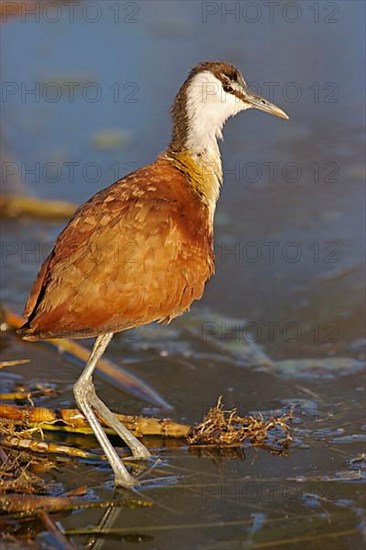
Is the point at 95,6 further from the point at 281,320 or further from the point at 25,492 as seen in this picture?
the point at 25,492

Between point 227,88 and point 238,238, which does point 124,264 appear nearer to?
point 227,88

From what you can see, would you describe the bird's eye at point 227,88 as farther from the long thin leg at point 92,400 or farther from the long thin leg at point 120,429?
the long thin leg at point 120,429

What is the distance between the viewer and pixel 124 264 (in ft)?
20.0

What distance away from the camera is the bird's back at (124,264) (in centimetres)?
602

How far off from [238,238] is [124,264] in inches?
122

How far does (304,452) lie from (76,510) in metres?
1.29

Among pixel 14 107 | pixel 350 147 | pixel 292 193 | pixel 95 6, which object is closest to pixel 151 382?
pixel 292 193

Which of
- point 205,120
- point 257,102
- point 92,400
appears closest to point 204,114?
point 205,120

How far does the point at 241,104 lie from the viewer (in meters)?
6.99

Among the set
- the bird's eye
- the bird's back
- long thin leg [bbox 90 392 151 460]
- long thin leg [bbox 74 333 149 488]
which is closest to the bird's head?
the bird's eye

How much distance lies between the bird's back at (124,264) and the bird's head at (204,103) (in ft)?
1.17

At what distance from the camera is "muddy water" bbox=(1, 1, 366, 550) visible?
19.0 ft

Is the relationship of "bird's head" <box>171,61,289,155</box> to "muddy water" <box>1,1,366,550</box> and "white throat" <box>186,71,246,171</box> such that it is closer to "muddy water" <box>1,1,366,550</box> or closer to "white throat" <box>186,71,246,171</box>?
"white throat" <box>186,71,246,171</box>

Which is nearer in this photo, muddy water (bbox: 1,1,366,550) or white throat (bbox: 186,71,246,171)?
muddy water (bbox: 1,1,366,550)
